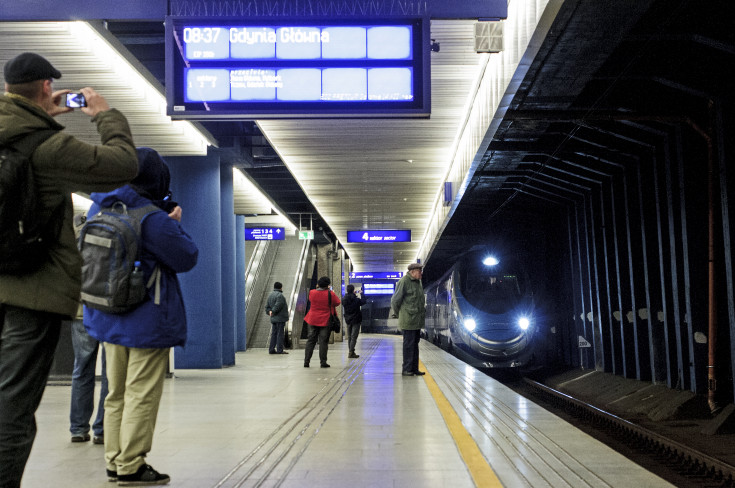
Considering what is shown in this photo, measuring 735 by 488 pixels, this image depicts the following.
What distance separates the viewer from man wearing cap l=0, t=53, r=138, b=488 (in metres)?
2.86

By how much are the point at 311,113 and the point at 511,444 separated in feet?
12.4

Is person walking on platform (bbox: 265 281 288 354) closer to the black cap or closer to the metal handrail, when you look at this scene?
the metal handrail

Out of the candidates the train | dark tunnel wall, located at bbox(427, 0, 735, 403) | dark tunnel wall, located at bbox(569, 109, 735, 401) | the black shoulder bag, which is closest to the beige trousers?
dark tunnel wall, located at bbox(427, 0, 735, 403)

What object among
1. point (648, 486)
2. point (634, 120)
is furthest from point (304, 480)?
point (634, 120)

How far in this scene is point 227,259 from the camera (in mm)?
17578

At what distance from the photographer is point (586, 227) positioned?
54.8ft

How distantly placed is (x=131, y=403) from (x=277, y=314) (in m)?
16.0

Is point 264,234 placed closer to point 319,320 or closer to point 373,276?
point 319,320

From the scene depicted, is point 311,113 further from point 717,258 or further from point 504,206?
point 504,206

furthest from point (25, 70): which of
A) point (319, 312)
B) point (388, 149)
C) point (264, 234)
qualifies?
point (264, 234)

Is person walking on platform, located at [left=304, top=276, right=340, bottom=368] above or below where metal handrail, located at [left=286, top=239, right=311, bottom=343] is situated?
below

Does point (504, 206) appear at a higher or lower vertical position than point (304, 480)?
higher

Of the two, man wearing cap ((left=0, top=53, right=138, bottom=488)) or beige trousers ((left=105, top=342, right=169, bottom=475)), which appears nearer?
man wearing cap ((left=0, top=53, right=138, bottom=488))

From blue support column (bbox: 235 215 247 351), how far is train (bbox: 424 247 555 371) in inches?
212
